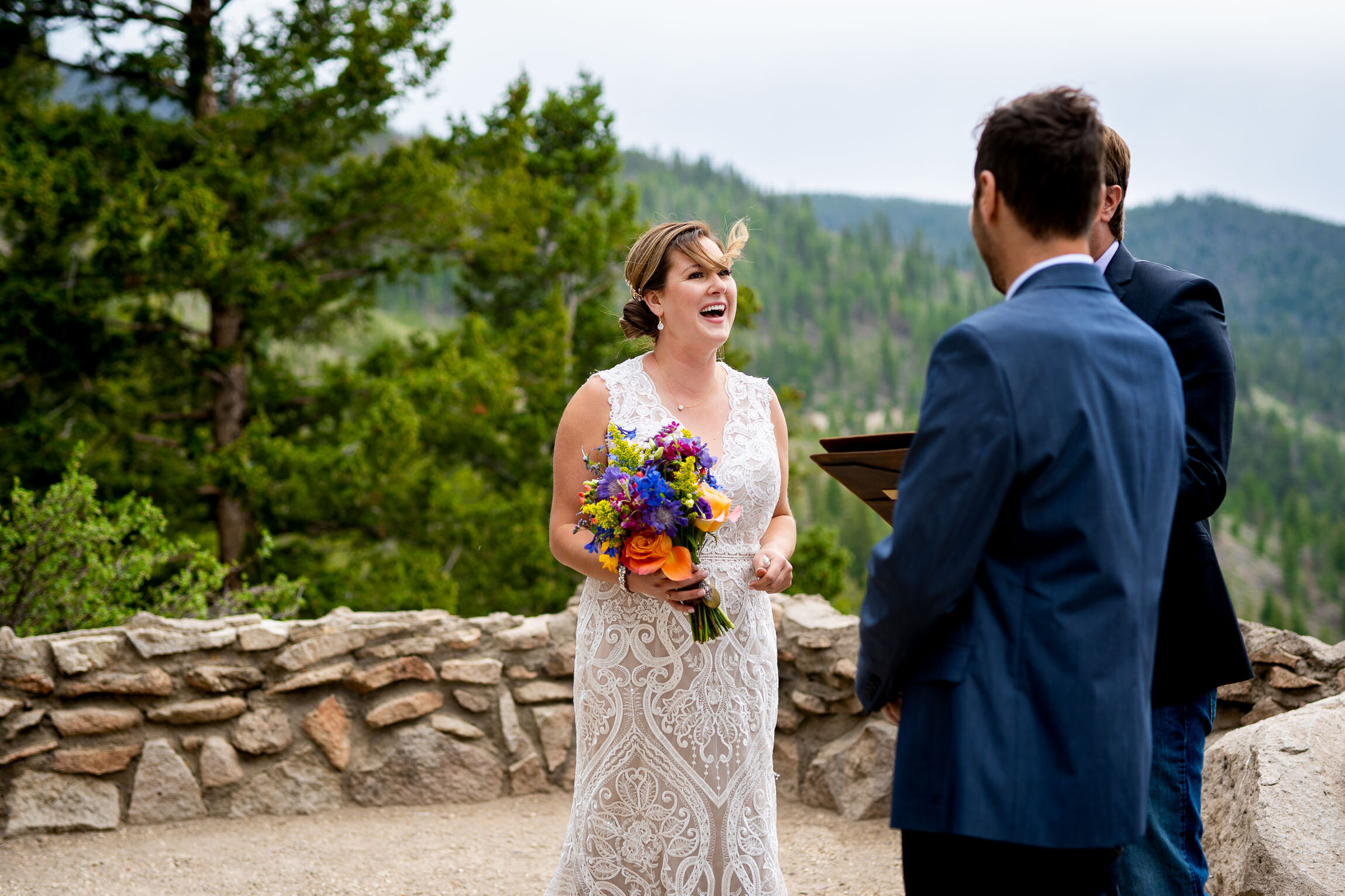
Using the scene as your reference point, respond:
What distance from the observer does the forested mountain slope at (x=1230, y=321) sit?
84.0 metres

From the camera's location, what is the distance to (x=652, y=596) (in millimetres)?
2396

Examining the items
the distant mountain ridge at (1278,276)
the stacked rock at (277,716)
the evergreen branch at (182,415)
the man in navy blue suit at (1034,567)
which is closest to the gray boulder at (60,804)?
the stacked rock at (277,716)

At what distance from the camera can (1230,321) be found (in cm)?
8488

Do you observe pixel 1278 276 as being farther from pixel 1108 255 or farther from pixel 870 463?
pixel 870 463

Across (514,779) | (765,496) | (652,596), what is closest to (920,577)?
(652,596)

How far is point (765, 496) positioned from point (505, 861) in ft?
7.40

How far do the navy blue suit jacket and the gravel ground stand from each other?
8.67 ft

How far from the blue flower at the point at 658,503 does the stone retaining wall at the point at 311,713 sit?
2578 mm

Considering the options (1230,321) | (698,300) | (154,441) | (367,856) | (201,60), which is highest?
(1230,321)

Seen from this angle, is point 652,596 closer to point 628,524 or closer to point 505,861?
point 628,524

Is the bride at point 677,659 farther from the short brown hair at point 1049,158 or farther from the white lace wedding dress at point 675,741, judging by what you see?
the short brown hair at point 1049,158

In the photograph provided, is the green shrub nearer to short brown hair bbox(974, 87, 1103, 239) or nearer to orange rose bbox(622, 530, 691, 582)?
orange rose bbox(622, 530, 691, 582)

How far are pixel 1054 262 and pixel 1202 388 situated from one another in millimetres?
634

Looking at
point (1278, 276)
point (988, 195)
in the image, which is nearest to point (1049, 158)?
point (988, 195)
